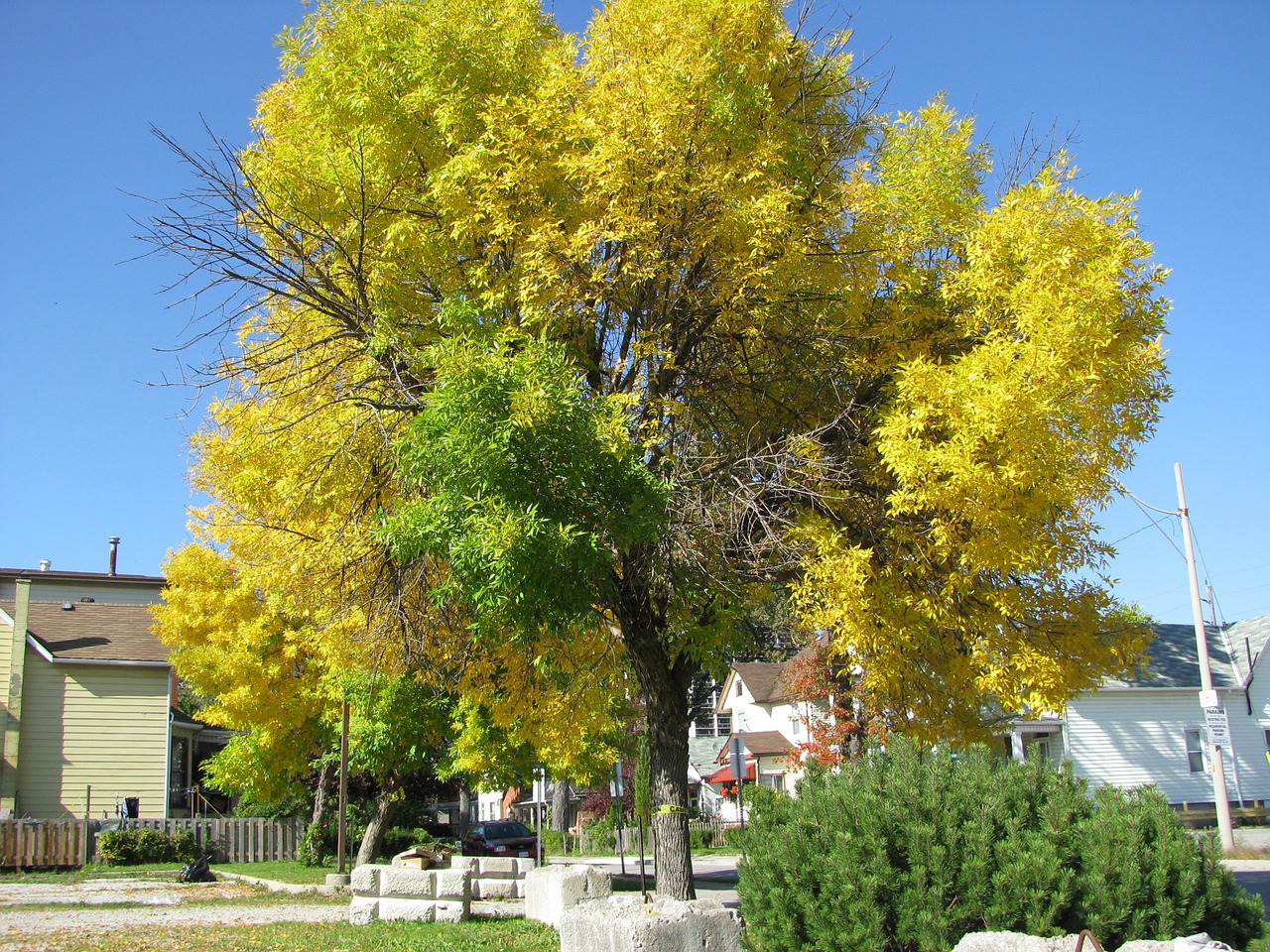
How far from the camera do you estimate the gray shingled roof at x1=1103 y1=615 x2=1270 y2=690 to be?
104 ft

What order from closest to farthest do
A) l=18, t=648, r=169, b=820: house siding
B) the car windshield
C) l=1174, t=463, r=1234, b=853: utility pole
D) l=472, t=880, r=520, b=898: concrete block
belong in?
l=472, t=880, r=520, b=898: concrete block → l=1174, t=463, r=1234, b=853: utility pole → l=18, t=648, r=169, b=820: house siding → the car windshield

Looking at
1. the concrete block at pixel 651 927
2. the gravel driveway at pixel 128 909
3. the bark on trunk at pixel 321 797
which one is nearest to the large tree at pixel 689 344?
the concrete block at pixel 651 927

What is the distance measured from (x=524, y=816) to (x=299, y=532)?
48.2 metres

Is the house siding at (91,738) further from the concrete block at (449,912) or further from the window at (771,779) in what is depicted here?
the window at (771,779)

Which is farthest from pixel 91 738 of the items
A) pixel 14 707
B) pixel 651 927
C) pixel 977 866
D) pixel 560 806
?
pixel 977 866

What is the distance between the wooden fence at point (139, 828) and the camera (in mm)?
23141

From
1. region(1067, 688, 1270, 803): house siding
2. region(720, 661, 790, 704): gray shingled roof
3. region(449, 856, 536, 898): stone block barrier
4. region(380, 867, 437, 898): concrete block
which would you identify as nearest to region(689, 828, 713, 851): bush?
region(720, 661, 790, 704): gray shingled roof

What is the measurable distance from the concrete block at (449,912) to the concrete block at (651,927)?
6.52 metres

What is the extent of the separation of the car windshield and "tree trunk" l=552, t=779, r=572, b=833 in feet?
28.0

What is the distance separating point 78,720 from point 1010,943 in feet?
89.9

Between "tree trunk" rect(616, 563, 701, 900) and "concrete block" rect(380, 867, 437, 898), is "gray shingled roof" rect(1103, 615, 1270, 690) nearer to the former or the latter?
"concrete block" rect(380, 867, 437, 898)

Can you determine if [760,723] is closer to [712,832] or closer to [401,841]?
[712,832]

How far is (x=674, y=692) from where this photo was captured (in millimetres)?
11625

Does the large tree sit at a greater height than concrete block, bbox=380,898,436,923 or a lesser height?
greater
